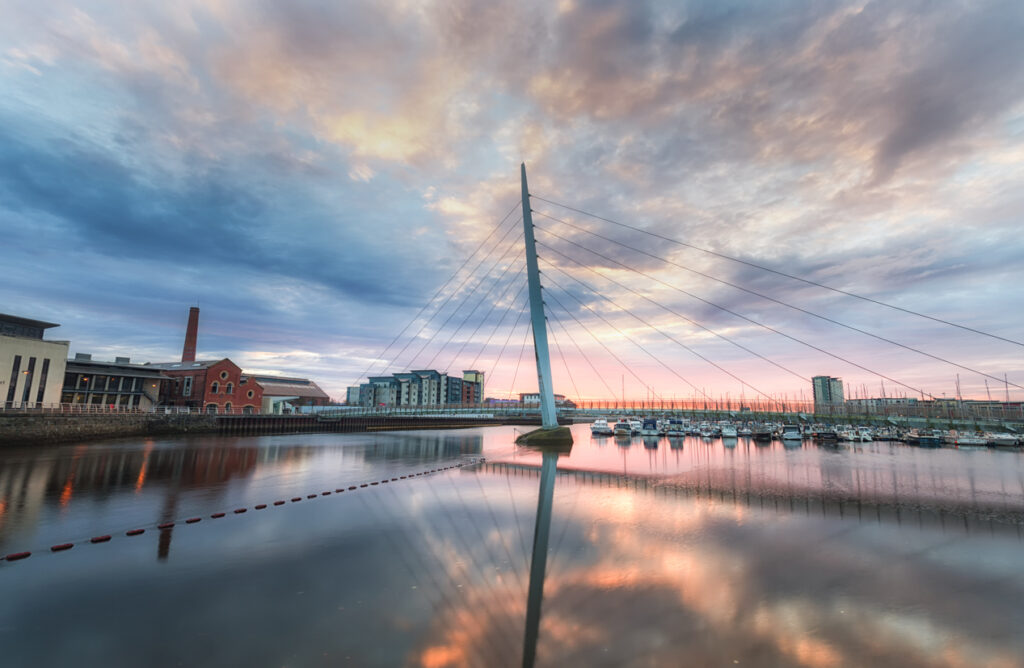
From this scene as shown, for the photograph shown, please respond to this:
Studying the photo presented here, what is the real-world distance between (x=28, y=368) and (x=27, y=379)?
3.99 feet

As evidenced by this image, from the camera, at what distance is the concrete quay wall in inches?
1594

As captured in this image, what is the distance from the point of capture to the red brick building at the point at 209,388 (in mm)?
70750

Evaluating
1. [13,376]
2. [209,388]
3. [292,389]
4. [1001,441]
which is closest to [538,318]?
[13,376]

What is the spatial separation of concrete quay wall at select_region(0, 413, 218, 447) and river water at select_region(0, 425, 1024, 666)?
87.8 feet

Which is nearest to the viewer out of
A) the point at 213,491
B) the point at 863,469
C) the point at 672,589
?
Answer: the point at 672,589

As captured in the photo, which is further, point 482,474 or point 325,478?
point 482,474

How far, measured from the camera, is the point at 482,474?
2870cm

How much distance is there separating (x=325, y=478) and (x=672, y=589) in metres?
22.9

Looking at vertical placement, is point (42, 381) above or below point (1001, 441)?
above

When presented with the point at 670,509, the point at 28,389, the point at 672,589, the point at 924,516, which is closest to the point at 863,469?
the point at 924,516

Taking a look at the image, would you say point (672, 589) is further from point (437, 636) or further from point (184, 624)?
point (184, 624)

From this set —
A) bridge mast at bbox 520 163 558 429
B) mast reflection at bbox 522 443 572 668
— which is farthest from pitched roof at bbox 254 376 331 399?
mast reflection at bbox 522 443 572 668

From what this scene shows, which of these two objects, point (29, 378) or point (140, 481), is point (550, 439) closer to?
point (140, 481)

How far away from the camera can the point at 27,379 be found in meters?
48.1
